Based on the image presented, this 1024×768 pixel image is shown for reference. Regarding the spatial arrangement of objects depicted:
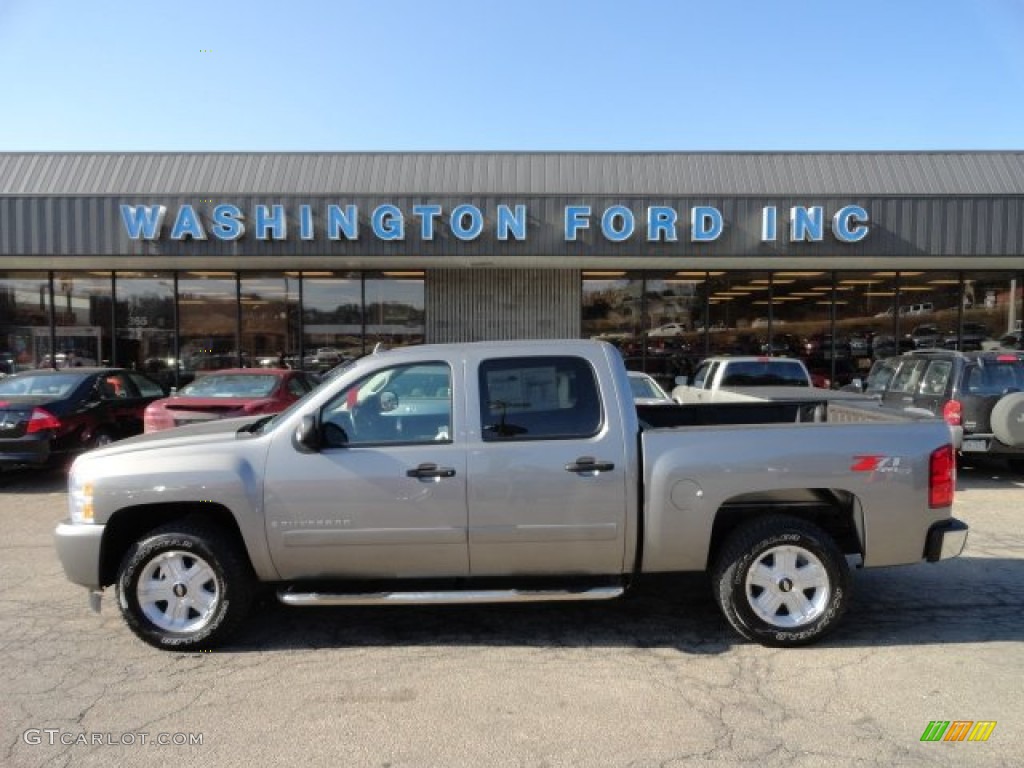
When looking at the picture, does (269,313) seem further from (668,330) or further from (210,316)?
(668,330)

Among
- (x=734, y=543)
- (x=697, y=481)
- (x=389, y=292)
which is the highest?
(x=389, y=292)

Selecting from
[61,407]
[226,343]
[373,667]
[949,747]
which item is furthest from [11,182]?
[949,747]

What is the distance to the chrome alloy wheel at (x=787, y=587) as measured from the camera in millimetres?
4242

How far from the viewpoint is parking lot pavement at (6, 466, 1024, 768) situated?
3.22 metres

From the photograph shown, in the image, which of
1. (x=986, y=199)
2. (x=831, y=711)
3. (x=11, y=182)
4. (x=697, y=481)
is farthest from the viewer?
(x=11, y=182)

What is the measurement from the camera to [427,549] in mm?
4207

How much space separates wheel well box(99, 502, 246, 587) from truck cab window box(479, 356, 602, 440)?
1.64 meters

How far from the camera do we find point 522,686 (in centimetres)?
381

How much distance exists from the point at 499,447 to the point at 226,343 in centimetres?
1432

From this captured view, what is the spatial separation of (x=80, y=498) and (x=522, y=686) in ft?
9.14

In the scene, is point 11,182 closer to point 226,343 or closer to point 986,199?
point 226,343

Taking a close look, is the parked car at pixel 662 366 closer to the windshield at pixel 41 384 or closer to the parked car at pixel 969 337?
the parked car at pixel 969 337

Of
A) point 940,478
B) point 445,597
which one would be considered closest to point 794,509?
point 940,478

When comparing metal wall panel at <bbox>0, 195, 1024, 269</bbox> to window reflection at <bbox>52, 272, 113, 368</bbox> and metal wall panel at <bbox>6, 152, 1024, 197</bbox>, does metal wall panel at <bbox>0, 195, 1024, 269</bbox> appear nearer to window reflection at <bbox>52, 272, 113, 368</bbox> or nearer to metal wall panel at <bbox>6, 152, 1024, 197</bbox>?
metal wall panel at <bbox>6, 152, 1024, 197</bbox>
